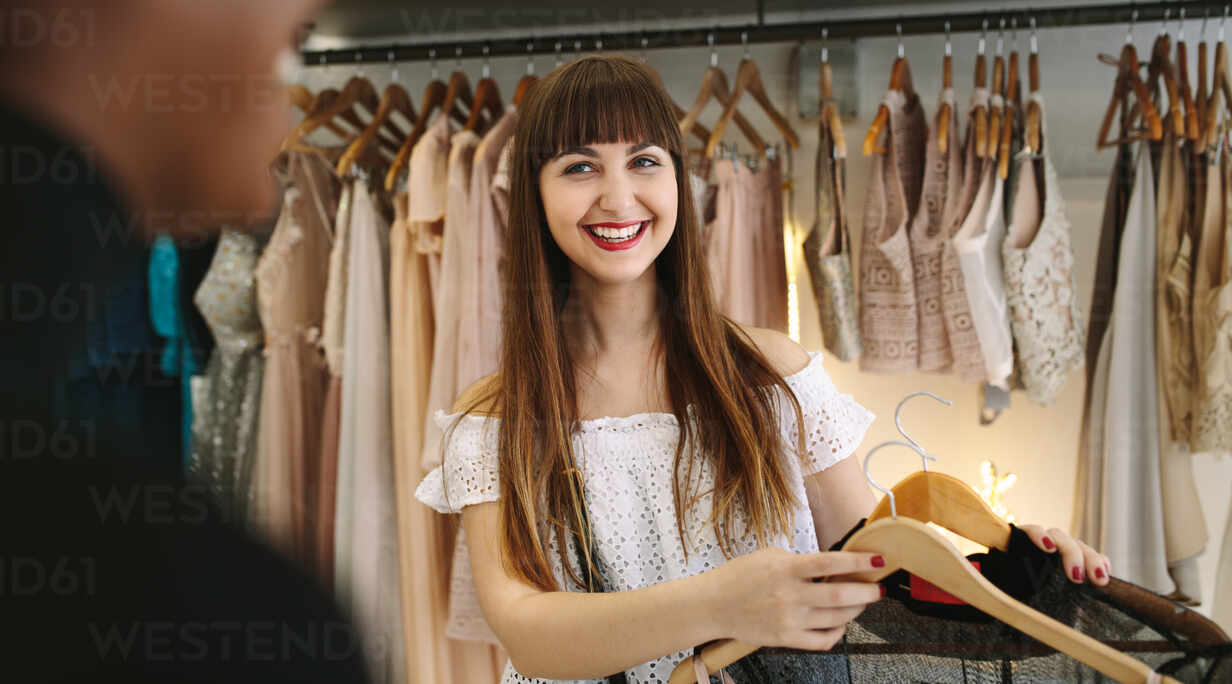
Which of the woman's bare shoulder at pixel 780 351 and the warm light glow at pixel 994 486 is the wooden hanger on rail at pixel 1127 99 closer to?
the warm light glow at pixel 994 486

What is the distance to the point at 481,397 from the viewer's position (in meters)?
0.80

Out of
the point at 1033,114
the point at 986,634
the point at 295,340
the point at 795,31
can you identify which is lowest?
the point at 986,634

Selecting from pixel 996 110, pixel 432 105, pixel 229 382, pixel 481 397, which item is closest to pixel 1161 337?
pixel 996 110

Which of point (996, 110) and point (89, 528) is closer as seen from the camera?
point (89, 528)

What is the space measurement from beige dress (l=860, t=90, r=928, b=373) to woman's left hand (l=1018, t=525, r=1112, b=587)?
487 millimetres

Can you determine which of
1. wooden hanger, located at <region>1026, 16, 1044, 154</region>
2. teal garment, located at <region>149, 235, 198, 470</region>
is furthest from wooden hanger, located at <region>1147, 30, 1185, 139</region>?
teal garment, located at <region>149, 235, 198, 470</region>

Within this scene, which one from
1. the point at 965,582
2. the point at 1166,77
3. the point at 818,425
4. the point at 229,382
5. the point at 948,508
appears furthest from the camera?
the point at 1166,77

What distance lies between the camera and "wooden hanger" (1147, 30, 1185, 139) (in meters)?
1.08

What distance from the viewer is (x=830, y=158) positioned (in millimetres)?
1161

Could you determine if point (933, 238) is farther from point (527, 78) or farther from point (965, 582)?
point (965, 582)

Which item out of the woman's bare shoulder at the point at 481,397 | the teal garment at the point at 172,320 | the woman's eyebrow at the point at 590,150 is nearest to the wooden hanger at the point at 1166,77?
the woman's eyebrow at the point at 590,150

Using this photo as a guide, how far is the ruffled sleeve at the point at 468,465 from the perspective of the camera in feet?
2.43

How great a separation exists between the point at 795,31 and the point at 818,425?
1.92ft

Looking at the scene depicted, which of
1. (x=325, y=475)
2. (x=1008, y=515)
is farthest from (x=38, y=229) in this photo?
(x=1008, y=515)
